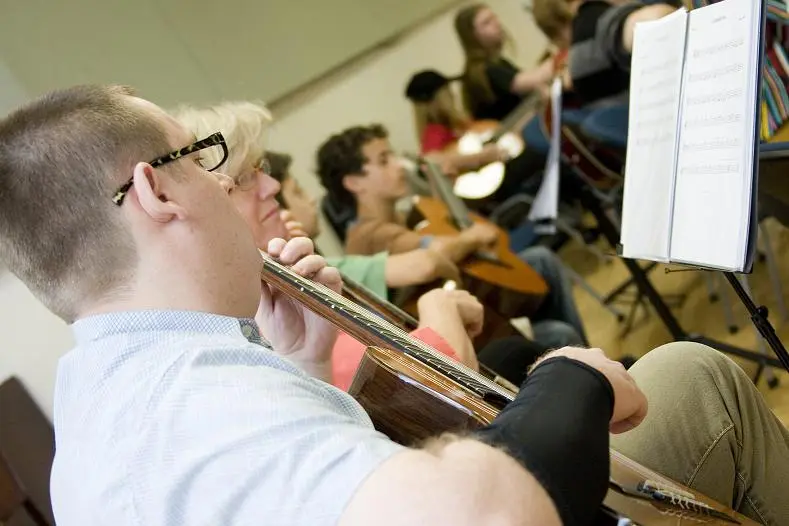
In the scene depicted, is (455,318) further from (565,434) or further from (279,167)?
(279,167)

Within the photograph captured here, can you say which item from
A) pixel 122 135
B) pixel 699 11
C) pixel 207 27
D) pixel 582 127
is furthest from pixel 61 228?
pixel 207 27

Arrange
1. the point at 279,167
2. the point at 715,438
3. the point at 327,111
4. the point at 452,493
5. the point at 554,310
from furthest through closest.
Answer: the point at 327,111 < the point at 554,310 < the point at 279,167 < the point at 715,438 < the point at 452,493

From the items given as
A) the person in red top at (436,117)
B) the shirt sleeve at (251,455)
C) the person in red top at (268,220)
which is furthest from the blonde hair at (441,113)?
the shirt sleeve at (251,455)

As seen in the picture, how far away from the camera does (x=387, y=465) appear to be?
1.87ft

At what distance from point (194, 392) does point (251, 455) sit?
9 cm

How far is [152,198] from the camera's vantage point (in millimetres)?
760

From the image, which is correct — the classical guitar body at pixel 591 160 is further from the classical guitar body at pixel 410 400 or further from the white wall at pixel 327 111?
the classical guitar body at pixel 410 400

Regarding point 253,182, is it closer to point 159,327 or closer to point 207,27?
point 159,327

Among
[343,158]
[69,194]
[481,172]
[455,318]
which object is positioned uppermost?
[69,194]

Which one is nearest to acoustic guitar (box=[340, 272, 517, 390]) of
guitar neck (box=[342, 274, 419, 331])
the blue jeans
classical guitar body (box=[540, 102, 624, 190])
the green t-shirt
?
guitar neck (box=[342, 274, 419, 331])

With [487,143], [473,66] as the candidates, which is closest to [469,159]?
[487,143]

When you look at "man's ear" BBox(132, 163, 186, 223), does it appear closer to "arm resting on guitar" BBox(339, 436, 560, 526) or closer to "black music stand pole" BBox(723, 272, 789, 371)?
"arm resting on guitar" BBox(339, 436, 560, 526)

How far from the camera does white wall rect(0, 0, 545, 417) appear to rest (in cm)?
222

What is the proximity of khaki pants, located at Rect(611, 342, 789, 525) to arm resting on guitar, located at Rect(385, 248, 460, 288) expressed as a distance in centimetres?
101
